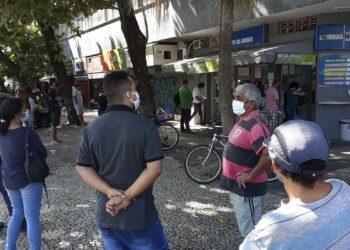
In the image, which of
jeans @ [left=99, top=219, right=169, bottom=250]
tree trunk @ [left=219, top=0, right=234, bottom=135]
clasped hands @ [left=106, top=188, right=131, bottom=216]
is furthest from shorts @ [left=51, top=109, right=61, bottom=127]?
clasped hands @ [left=106, top=188, right=131, bottom=216]

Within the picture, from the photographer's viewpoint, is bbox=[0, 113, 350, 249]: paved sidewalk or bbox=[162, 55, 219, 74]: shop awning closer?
bbox=[0, 113, 350, 249]: paved sidewalk

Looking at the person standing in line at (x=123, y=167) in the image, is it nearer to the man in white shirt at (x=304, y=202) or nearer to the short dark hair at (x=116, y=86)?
the short dark hair at (x=116, y=86)

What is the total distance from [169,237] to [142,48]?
6503 mm

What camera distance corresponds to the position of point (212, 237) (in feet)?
15.2

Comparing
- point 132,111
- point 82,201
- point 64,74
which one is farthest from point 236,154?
point 64,74

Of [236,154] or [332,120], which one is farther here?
[332,120]

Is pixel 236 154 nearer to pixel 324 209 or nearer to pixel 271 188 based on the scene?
pixel 324 209

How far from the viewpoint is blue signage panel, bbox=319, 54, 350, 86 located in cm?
1097

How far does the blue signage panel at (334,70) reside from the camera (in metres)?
11.0

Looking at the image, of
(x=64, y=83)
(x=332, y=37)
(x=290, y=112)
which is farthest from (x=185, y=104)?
(x=64, y=83)

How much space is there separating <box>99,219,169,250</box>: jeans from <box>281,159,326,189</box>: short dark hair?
1423 millimetres

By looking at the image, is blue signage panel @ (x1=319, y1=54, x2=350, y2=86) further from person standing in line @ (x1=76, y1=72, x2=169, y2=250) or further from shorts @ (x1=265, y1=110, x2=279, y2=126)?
person standing in line @ (x1=76, y1=72, x2=169, y2=250)

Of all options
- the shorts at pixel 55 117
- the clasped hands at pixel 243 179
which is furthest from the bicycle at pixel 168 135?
the clasped hands at pixel 243 179

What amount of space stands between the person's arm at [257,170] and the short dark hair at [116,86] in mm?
1190
